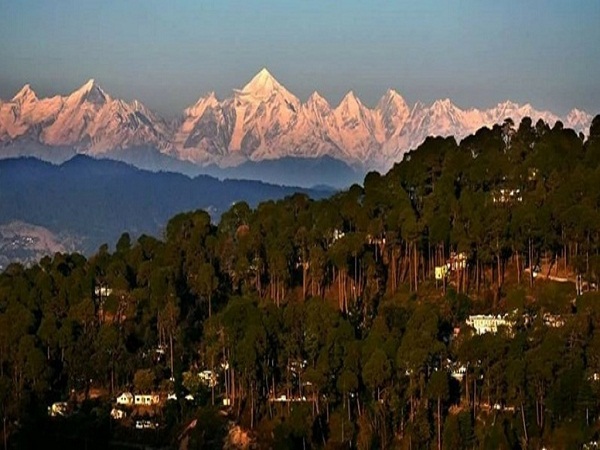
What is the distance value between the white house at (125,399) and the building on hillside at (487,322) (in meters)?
8.56

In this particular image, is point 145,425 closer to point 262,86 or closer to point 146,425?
point 146,425

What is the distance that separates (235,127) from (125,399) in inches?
5331

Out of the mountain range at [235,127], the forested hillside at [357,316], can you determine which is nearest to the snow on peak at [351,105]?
the mountain range at [235,127]

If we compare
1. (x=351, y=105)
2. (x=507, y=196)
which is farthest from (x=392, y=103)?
(x=507, y=196)

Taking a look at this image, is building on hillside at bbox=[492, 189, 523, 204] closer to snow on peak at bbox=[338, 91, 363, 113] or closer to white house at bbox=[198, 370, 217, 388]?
white house at bbox=[198, 370, 217, 388]

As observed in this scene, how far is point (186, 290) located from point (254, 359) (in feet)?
24.9

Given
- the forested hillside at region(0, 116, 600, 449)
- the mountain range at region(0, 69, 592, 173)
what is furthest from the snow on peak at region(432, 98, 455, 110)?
the forested hillside at region(0, 116, 600, 449)

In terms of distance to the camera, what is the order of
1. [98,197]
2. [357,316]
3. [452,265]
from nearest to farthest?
[357,316]
[452,265]
[98,197]

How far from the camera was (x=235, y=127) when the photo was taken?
168250 millimetres

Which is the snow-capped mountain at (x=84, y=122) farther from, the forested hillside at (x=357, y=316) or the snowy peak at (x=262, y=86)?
the forested hillside at (x=357, y=316)

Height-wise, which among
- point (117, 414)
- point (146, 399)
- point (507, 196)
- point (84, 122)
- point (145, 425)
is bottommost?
point (145, 425)

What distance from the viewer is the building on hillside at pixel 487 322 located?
31178mm

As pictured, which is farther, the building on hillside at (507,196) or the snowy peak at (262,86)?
the snowy peak at (262,86)

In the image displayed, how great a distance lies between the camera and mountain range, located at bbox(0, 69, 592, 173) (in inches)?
5733
